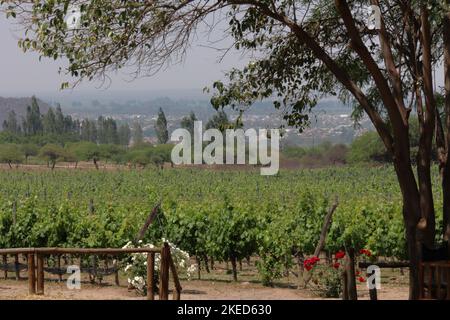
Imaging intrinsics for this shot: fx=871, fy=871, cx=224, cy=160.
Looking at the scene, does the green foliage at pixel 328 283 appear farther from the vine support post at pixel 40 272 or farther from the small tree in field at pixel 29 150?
the small tree in field at pixel 29 150

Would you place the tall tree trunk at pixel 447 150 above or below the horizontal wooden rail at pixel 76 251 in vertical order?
above

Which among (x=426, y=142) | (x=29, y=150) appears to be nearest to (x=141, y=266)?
(x=426, y=142)

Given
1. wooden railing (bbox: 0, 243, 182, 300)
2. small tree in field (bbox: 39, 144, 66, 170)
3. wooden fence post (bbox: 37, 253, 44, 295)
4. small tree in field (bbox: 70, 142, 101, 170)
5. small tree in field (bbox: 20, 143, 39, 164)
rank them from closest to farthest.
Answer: wooden railing (bbox: 0, 243, 182, 300) → wooden fence post (bbox: 37, 253, 44, 295) → small tree in field (bbox: 39, 144, 66, 170) → small tree in field (bbox: 70, 142, 101, 170) → small tree in field (bbox: 20, 143, 39, 164)

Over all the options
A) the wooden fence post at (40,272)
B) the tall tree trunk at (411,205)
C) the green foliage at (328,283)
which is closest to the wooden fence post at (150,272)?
the wooden fence post at (40,272)

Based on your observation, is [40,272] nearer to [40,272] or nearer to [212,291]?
[40,272]

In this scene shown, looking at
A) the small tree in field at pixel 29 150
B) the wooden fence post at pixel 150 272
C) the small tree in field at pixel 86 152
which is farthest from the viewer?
the small tree in field at pixel 29 150

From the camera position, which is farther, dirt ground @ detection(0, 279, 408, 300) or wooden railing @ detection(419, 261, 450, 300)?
dirt ground @ detection(0, 279, 408, 300)

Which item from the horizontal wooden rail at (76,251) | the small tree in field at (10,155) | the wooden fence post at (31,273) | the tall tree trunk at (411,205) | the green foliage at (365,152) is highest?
the tall tree trunk at (411,205)

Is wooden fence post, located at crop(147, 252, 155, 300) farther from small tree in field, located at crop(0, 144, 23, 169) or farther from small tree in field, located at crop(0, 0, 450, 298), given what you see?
small tree in field, located at crop(0, 144, 23, 169)

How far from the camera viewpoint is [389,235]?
20188 mm

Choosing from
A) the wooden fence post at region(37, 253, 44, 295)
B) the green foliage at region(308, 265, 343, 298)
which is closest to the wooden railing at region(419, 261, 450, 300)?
the wooden fence post at region(37, 253, 44, 295)

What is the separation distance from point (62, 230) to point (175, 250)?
5201 millimetres
